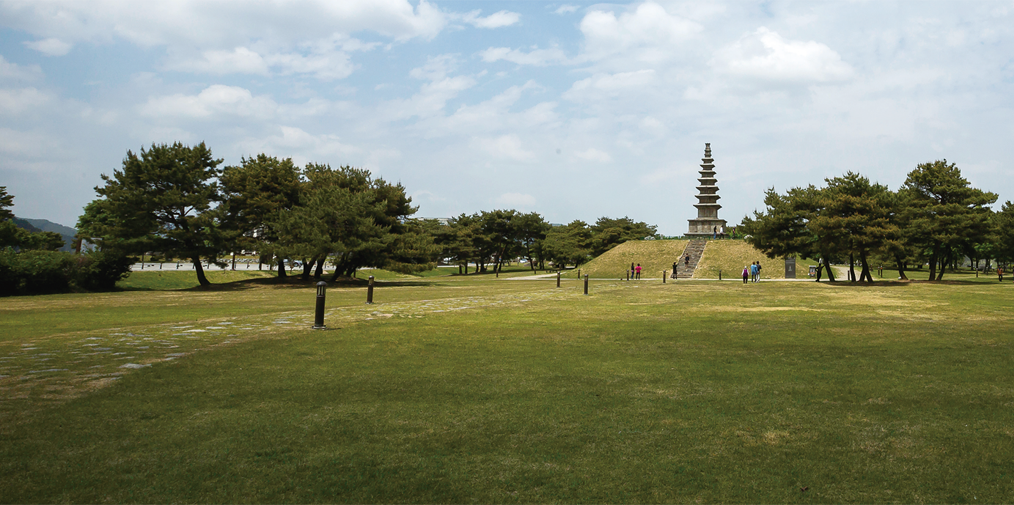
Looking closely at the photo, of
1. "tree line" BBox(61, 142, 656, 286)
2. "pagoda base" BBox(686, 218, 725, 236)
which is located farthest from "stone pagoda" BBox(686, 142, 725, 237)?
"tree line" BBox(61, 142, 656, 286)

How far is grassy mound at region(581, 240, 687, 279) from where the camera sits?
212ft

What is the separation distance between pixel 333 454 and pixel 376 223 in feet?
132

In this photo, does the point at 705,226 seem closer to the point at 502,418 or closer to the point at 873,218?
the point at 873,218

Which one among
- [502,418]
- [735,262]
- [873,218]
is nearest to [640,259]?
[735,262]

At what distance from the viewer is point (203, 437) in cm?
529

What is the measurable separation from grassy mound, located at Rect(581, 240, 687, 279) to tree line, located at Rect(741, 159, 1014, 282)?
585 inches

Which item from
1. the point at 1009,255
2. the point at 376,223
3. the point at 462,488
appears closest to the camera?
the point at 462,488

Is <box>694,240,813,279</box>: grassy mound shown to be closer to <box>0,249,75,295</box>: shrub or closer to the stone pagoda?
the stone pagoda

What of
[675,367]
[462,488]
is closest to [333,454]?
[462,488]

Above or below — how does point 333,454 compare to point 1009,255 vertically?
below

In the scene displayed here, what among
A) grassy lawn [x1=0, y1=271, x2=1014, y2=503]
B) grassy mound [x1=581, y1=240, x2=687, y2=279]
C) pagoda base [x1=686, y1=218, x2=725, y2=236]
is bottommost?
→ grassy lawn [x1=0, y1=271, x2=1014, y2=503]

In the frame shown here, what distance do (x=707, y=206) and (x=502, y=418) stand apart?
324ft

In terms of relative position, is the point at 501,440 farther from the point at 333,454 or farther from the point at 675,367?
the point at 675,367

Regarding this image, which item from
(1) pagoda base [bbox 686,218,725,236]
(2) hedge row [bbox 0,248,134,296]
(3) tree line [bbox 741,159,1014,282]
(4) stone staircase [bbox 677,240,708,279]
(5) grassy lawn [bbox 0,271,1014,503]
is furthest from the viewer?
(1) pagoda base [bbox 686,218,725,236]
